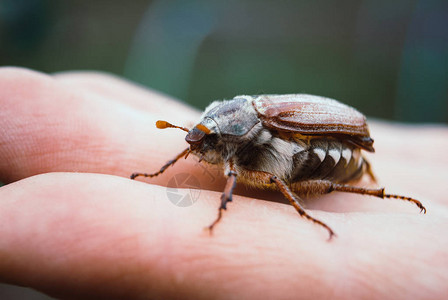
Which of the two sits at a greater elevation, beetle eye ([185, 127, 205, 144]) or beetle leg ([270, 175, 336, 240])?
beetle eye ([185, 127, 205, 144])

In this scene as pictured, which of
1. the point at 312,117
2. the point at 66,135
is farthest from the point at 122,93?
the point at 312,117

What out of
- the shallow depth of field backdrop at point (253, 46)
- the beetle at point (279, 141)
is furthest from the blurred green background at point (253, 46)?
the beetle at point (279, 141)

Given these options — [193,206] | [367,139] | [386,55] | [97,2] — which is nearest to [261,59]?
[386,55]

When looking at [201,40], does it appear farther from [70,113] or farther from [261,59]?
[70,113]

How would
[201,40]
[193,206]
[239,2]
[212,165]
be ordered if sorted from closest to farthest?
[193,206] → [212,165] → [201,40] → [239,2]

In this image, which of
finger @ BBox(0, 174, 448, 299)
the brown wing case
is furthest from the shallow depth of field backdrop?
finger @ BBox(0, 174, 448, 299)

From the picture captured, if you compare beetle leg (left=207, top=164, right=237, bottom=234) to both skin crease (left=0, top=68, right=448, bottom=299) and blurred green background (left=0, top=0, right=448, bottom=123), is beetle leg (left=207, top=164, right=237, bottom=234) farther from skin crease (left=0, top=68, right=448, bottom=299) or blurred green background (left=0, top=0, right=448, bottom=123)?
blurred green background (left=0, top=0, right=448, bottom=123)
